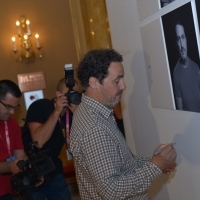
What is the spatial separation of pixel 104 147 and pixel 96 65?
41 centimetres

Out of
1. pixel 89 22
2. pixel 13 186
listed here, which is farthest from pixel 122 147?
pixel 89 22

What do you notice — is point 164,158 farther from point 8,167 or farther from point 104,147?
point 8,167

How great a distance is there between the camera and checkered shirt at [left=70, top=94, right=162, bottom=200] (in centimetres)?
165

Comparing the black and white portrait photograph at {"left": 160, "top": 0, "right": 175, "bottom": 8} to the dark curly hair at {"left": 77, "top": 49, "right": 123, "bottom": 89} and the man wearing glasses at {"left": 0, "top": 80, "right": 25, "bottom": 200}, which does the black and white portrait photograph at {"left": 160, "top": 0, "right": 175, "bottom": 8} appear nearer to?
the dark curly hair at {"left": 77, "top": 49, "right": 123, "bottom": 89}

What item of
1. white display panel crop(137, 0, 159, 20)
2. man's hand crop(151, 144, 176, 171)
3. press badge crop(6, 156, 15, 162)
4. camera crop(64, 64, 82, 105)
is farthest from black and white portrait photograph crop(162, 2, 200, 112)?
press badge crop(6, 156, 15, 162)

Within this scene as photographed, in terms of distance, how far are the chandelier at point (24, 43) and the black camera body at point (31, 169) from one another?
369cm

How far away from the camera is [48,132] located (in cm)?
278

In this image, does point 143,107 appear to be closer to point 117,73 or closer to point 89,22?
point 117,73

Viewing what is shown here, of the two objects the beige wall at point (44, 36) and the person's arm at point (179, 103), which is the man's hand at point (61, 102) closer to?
the person's arm at point (179, 103)

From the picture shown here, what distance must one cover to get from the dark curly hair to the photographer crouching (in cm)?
83

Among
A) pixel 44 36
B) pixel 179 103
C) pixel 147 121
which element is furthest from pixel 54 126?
pixel 44 36

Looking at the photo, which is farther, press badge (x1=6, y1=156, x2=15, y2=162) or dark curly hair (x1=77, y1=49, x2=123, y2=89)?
press badge (x1=6, y1=156, x2=15, y2=162)

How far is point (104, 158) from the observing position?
1648mm

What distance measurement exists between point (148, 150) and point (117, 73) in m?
1.25
